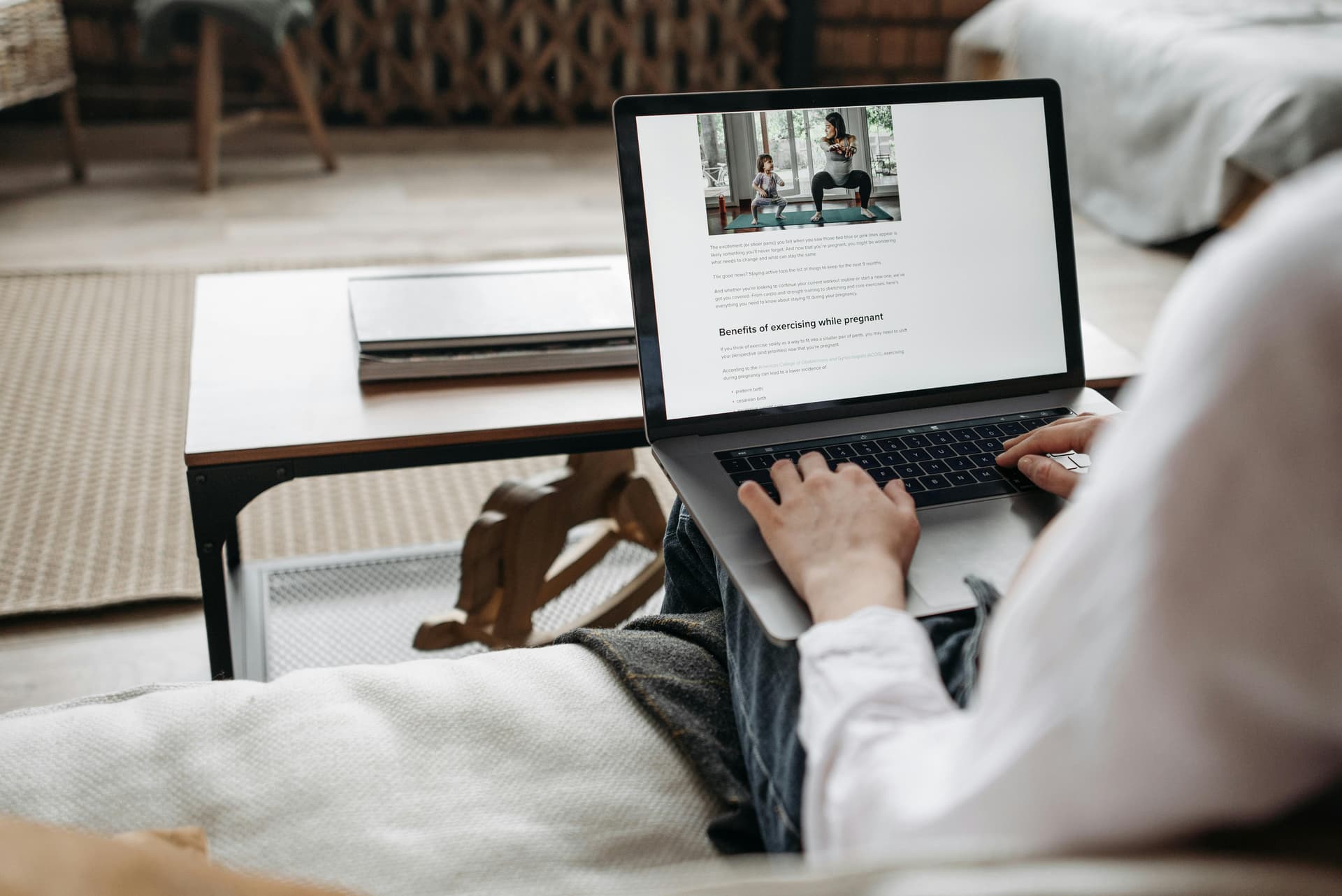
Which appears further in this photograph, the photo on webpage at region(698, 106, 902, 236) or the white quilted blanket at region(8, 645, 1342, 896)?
the photo on webpage at region(698, 106, 902, 236)

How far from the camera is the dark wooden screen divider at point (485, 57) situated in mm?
3252

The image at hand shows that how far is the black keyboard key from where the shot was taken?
747 millimetres

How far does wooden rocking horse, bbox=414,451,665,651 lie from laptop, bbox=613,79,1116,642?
0.43m

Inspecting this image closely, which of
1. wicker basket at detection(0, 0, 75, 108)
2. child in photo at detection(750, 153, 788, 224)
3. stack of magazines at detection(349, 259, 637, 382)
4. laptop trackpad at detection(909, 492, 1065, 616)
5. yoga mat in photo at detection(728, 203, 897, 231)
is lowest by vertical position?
laptop trackpad at detection(909, 492, 1065, 616)

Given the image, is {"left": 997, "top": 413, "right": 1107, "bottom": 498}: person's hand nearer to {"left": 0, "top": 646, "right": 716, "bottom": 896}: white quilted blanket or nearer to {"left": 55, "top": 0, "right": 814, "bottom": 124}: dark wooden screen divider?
{"left": 0, "top": 646, "right": 716, "bottom": 896}: white quilted blanket

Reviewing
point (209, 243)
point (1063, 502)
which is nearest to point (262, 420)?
point (1063, 502)

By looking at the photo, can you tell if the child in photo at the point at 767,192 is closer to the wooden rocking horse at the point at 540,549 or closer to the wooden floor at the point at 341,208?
the wooden rocking horse at the point at 540,549

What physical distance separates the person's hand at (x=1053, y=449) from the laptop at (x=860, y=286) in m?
0.01

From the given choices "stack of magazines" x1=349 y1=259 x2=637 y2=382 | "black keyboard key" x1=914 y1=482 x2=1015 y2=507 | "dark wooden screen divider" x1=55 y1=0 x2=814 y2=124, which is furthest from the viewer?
"dark wooden screen divider" x1=55 y1=0 x2=814 y2=124

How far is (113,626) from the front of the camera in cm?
133

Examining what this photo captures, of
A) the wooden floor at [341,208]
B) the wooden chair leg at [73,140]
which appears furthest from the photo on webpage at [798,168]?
the wooden chair leg at [73,140]

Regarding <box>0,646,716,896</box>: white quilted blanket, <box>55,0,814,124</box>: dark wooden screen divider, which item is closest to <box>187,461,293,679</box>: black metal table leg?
<box>0,646,716,896</box>: white quilted blanket

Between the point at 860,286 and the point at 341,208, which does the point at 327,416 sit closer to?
the point at 860,286

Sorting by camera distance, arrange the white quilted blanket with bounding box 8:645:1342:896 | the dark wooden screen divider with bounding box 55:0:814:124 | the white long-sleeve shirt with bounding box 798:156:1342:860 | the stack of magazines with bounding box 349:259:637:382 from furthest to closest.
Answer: the dark wooden screen divider with bounding box 55:0:814:124, the stack of magazines with bounding box 349:259:637:382, the white quilted blanket with bounding box 8:645:1342:896, the white long-sleeve shirt with bounding box 798:156:1342:860
